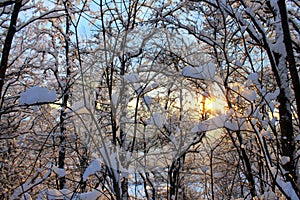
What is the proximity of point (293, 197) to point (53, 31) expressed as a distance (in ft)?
32.9

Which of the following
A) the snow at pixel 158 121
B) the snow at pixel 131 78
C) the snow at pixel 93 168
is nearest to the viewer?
the snow at pixel 93 168

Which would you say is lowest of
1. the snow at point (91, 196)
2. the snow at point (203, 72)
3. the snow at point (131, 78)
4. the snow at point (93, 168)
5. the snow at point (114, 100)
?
the snow at point (91, 196)

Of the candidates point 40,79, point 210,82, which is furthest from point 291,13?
point 40,79

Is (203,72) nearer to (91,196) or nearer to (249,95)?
(249,95)

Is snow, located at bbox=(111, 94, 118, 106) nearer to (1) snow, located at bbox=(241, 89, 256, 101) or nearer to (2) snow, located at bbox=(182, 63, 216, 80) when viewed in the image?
(2) snow, located at bbox=(182, 63, 216, 80)

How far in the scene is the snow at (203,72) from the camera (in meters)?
1.89

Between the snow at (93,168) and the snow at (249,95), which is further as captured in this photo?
the snow at (249,95)

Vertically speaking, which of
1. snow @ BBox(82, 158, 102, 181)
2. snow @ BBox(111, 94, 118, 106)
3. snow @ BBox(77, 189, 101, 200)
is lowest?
snow @ BBox(77, 189, 101, 200)

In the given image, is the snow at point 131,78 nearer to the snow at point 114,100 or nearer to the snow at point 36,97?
the snow at point 114,100

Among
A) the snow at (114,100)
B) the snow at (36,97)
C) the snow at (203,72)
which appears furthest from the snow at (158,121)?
the snow at (36,97)

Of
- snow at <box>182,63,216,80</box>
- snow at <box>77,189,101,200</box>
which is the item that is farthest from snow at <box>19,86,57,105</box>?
snow at <box>182,63,216,80</box>

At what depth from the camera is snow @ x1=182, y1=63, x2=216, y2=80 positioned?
74.4 inches

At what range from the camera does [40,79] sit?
9211 mm

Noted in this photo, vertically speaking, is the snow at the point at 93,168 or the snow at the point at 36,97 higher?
the snow at the point at 36,97
